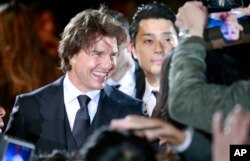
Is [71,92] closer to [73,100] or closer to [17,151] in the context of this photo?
[73,100]

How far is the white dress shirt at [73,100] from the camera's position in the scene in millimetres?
3133

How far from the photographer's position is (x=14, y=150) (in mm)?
2066

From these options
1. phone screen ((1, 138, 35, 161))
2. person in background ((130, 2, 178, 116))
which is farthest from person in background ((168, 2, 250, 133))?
person in background ((130, 2, 178, 116))

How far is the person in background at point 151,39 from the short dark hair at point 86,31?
0.41 m

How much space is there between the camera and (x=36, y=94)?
317 centimetres

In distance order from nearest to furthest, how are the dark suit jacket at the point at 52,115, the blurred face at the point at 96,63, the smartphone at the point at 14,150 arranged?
the smartphone at the point at 14,150
the dark suit jacket at the point at 52,115
the blurred face at the point at 96,63

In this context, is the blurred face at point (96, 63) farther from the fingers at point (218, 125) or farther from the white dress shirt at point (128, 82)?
the fingers at point (218, 125)

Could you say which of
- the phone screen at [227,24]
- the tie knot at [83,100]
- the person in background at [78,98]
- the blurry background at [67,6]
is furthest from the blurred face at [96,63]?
the phone screen at [227,24]

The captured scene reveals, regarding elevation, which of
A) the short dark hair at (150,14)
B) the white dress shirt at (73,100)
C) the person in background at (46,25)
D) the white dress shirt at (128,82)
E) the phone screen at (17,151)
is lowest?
the phone screen at (17,151)

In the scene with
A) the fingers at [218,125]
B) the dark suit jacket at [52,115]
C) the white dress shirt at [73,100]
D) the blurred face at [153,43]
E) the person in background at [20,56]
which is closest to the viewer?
the fingers at [218,125]

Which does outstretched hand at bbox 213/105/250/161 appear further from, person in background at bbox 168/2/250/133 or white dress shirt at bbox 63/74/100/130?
white dress shirt at bbox 63/74/100/130

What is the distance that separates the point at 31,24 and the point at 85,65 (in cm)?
54

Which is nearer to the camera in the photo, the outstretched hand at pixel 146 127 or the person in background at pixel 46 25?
the outstretched hand at pixel 146 127

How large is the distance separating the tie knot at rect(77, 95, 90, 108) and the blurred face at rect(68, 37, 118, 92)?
120mm
